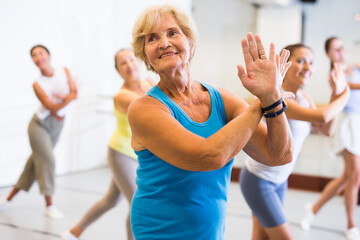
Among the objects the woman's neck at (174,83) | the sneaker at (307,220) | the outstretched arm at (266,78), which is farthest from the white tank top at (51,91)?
the outstretched arm at (266,78)

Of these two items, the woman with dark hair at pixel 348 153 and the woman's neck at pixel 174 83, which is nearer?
the woman's neck at pixel 174 83

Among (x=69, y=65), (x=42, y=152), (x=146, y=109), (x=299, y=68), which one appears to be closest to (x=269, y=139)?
(x=146, y=109)

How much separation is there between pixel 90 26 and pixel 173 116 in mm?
4734

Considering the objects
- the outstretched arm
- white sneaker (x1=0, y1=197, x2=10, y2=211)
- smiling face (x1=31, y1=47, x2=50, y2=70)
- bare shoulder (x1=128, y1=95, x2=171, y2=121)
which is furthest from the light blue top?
white sneaker (x1=0, y1=197, x2=10, y2=211)

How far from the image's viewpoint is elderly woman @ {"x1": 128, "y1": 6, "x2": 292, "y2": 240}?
3.66 feet

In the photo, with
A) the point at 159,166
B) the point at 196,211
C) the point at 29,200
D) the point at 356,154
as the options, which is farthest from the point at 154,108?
the point at 29,200

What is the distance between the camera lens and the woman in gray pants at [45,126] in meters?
3.77

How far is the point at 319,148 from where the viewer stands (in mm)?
4918

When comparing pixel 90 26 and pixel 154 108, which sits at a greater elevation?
pixel 154 108

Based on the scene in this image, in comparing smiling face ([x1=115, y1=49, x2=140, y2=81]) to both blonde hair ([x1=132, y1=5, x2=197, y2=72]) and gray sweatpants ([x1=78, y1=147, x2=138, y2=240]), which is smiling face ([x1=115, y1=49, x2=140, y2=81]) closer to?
gray sweatpants ([x1=78, y1=147, x2=138, y2=240])

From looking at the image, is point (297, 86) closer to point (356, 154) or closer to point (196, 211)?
point (196, 211)

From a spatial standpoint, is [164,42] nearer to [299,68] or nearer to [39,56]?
[299,68]

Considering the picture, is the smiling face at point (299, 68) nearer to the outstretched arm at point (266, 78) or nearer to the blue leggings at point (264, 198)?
the blue leggings at point (264, 198)

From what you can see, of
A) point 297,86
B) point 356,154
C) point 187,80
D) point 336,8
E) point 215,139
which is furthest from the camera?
point 336,8
